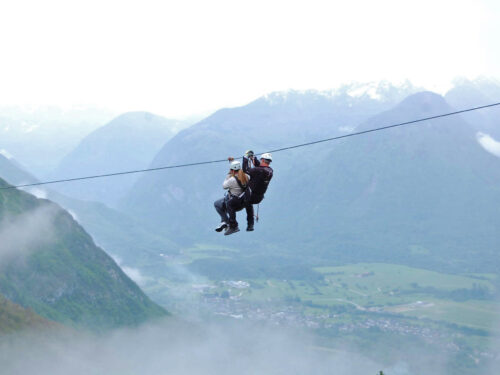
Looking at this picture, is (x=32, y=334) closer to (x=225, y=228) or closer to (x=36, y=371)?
(x=36, y=371)

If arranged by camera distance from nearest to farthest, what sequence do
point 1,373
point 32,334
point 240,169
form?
point 240,169 → point 1,373 → point 32,334

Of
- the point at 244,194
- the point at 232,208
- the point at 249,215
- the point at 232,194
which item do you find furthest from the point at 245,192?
the point at 249,215

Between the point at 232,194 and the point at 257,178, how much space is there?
8.11ft

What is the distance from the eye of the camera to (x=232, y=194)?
46.0 meters

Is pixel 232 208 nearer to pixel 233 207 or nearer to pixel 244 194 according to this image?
pixel 233 207

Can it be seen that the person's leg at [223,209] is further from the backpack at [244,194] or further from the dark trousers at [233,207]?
the backpack at [244,194]

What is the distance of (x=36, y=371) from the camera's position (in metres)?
195

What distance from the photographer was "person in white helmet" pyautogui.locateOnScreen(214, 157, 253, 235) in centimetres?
4509

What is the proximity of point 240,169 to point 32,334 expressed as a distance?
565 feet

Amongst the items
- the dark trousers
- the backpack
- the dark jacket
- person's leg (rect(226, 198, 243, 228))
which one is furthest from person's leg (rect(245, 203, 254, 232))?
the dark jacket

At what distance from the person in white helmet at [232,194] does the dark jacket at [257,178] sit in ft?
1.72

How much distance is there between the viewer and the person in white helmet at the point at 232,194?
148 ft

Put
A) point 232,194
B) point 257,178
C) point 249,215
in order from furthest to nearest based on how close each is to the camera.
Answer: point 249,215 → point 232,194 → point 257,178

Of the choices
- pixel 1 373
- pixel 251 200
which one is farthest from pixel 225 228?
pixel 1 373
